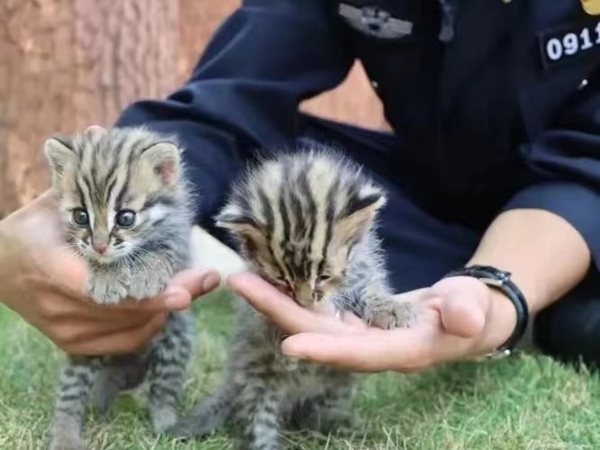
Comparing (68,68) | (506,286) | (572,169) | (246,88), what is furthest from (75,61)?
(506,286)

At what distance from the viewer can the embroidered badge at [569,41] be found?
2.60 m

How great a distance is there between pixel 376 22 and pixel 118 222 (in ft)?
3.05

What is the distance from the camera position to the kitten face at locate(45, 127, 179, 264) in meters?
2.04

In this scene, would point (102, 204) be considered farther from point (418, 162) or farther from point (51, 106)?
point (51, 106)

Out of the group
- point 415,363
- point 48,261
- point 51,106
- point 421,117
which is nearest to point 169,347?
point 48,261

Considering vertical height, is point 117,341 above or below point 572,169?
below

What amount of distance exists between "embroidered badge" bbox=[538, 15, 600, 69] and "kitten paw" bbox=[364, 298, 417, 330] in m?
0.80

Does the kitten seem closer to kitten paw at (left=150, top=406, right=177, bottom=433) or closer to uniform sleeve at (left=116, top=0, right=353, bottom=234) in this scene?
kitten paw at (left=150, top=406, right=177, bottom=433)

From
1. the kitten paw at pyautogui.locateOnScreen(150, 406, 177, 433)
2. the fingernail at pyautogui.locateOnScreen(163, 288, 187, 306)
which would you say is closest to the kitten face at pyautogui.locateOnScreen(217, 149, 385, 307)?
the fingernail at pyautogui.locateOnScreen(163, 288, 187, 306)

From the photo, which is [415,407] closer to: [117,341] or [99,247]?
[117,341]

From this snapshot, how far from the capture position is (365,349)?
6.56 ft

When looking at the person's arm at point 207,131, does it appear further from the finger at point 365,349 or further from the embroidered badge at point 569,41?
the embroidered badge at point 569,41

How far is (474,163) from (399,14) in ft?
1.33

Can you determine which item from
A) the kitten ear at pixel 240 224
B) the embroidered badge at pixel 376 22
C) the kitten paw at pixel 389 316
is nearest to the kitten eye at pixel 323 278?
the kitten ear at pixel 240 224
